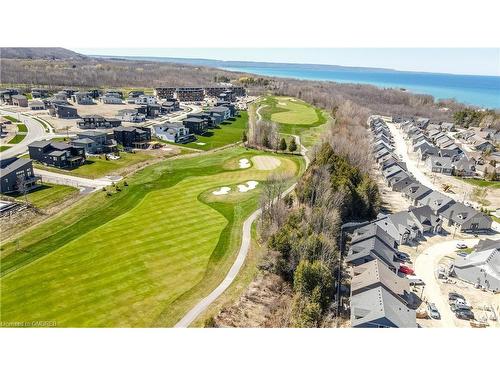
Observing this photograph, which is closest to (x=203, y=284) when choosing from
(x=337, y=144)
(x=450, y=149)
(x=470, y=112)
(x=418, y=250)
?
(x=418, y=250)

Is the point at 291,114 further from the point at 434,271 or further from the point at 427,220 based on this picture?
the point at 434,271

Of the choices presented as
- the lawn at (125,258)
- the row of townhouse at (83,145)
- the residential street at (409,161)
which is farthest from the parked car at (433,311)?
the row of townhouse at (83,145)

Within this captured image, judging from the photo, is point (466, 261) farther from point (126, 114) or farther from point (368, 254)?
point (126, 114)

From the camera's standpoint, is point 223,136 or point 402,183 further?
point 223,136

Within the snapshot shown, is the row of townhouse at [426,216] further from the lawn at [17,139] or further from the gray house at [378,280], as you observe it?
the lawn at [17,139]

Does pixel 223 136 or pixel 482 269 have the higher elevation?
pixel 223 136

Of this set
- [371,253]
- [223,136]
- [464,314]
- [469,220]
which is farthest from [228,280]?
[223,136]

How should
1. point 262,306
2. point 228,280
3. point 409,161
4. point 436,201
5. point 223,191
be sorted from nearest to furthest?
point 262,306, point 228,280, point 436,201, point 223,191, point 409,161
